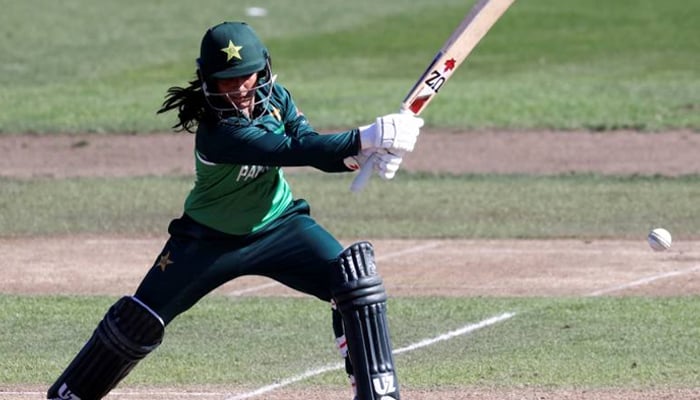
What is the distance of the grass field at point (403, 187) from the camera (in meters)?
9.45

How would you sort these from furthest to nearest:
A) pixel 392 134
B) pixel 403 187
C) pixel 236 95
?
pixel 403 187, pixel 236 95, pixel 392 134

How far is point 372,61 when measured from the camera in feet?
93.7

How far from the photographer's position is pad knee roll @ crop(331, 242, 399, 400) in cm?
685

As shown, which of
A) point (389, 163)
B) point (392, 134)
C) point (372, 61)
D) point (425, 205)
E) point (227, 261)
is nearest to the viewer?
point (392, 134)

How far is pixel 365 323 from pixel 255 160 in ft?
3.02

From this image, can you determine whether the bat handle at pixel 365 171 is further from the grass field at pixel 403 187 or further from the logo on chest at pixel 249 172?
the grass field at pixel 403 187

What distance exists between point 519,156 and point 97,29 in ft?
49.3

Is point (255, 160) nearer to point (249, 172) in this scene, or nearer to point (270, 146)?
point (270, 146)

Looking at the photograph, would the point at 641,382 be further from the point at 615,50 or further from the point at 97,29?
the point at 97,29

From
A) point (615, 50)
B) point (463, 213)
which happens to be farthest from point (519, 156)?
point (615, 50)

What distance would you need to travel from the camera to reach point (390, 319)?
10781 millimetres

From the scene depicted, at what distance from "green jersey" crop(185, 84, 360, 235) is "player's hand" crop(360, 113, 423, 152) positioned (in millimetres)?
106

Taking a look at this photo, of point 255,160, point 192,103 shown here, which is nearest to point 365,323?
point 255,160

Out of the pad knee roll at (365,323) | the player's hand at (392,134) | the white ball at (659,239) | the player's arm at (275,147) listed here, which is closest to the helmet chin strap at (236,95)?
the player's arm at (275,147)
